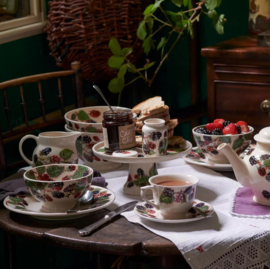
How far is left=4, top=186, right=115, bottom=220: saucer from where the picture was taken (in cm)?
129

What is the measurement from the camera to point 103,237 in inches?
47.3

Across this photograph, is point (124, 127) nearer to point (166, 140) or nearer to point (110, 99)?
point (166, 140)

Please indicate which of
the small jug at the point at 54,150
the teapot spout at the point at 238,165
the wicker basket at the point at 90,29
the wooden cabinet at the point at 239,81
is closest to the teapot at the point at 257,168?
the teapot spout at the point at 238,165

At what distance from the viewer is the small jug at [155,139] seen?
144cm

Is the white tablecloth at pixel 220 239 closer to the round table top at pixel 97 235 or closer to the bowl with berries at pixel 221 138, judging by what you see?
the round table top at pixel 97 235

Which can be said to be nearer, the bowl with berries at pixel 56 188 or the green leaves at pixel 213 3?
the bowl with berries at pixel 56 188

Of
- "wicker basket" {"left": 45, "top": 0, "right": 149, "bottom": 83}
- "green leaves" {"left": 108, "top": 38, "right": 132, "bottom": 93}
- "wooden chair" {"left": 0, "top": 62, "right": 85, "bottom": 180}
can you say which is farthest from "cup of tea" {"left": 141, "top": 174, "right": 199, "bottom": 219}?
"wicker basket" {"left": 45, "top": 0, "right": 149, "bottom": 83}

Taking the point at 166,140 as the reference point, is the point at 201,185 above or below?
below

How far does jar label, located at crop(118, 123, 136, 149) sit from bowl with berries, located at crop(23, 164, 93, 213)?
15 centimetres

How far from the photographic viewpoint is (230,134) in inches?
63.1

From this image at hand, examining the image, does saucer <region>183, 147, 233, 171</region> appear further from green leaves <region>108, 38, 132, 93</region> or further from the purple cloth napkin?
green leaves <region>108, 38, 132, 93</region>

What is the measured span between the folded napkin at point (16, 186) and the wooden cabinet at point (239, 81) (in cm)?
92

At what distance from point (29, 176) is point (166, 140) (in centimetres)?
37

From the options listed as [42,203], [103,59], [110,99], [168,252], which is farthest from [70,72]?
[168,252]
